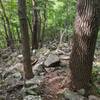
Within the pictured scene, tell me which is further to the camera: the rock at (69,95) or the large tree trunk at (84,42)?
the rock at (69,95)

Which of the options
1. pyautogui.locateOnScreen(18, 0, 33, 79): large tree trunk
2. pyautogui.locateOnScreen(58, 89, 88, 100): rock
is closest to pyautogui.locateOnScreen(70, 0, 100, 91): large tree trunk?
pyautogui.locateOnScreen(58, 89, 88, 100): rock

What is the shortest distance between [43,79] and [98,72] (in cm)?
173

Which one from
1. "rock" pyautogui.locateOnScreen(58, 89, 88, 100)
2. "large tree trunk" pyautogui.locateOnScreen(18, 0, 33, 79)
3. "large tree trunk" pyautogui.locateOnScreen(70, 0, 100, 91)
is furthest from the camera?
"large tree trunk" pyautogui.locateOnScreen(18, 0, 33, 79)

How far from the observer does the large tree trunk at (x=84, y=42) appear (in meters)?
4.57

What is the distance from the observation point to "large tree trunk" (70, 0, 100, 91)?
4575mm

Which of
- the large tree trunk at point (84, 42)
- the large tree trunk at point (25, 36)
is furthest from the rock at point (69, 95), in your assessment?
the large tree trunk at point (25, 36)

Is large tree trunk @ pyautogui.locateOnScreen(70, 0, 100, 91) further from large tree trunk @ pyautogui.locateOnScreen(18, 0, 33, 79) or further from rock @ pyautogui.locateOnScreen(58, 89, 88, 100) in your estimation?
large tree trunk @ pyautogui.locateOnScreen(18, 0, 33, 79)

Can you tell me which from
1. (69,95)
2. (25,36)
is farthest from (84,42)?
(25,36)

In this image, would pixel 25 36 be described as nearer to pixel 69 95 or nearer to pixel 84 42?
pixel 84 42

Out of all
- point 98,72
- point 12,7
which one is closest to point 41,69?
point 98,72

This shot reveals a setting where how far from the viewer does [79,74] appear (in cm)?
499

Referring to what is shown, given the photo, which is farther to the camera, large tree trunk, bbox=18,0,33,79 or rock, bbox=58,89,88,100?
large tree trunk, bbox=18,0,33,79

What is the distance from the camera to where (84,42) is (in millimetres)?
4734

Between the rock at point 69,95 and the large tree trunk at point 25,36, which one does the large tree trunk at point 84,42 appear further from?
the large tree trunk at point 25,36
